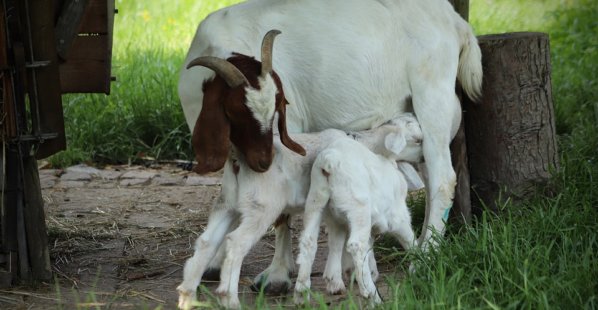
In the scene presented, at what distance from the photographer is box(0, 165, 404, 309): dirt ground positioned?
523cm

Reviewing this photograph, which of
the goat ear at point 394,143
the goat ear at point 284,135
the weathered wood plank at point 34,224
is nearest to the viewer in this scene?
the goat ear at point 284,135

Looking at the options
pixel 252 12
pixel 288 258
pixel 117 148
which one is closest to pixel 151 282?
pixel 288 258

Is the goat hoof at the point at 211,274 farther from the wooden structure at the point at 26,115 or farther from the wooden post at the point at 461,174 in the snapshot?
the wooden post at the point at 461,174

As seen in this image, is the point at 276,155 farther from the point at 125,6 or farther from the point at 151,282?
the point at 125,6

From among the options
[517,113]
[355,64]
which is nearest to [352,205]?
[355,64]

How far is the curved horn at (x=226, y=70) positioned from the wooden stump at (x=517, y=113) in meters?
1.95

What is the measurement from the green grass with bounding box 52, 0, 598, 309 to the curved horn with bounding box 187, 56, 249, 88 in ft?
3.79

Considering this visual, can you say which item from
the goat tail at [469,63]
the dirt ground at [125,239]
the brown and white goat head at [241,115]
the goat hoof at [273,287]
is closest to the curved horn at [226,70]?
the brown and white goat head at [241,115]

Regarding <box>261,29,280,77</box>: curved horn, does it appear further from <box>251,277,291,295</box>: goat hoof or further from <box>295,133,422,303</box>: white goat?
<box>251,277,291,295</box>: goat hoof

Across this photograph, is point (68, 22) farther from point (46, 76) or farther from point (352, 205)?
point (352, 205)

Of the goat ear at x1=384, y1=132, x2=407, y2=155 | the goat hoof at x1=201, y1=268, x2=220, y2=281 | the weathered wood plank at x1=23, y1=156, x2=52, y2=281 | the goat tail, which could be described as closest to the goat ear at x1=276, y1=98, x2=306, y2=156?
the goat ear at x1=384, y1=132, x2=407, y2=155

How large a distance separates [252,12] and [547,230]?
1898 mm

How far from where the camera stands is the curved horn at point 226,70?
4.70 meters

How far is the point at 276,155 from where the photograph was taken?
4.91 metres
